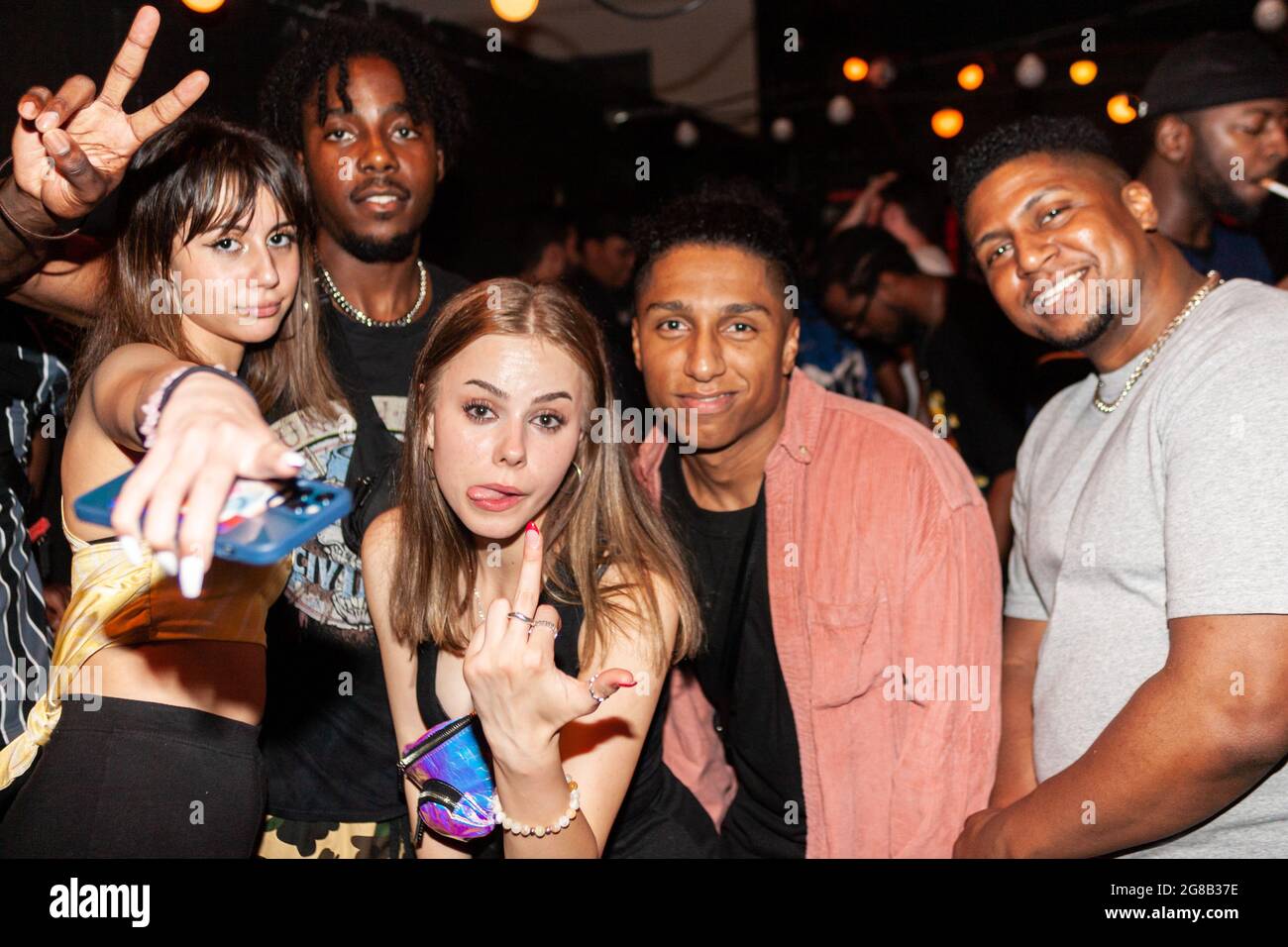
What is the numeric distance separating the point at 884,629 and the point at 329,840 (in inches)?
49.6

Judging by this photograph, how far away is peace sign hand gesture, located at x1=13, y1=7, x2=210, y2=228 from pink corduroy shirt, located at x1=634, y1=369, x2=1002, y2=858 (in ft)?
4.48

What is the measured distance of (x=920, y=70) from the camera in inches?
277

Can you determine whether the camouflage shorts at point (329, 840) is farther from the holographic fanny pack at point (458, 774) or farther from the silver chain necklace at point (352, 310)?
the silver chain necklace at point (352, 310)

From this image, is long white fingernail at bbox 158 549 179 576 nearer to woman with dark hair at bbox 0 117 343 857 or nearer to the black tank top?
woman with dark hair at bbox 0 117 343 857

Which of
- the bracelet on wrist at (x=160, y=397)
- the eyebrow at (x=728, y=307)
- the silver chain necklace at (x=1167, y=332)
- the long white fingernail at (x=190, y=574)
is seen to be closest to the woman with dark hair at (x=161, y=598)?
the bracelet on wrist at (x=160, y=397)

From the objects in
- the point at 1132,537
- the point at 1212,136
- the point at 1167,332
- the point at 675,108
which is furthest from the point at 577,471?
the point at 675,108

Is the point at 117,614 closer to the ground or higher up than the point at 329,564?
closer to the ground

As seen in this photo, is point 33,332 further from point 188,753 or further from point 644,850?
point 644,850

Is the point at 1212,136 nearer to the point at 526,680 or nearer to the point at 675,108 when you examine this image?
the point at 526,680

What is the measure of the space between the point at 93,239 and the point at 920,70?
616cm

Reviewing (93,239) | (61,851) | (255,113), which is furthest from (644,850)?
(255,113)

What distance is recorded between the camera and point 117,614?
1.71 metres

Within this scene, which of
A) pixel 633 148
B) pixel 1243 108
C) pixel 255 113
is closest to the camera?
pixel 1243 108
